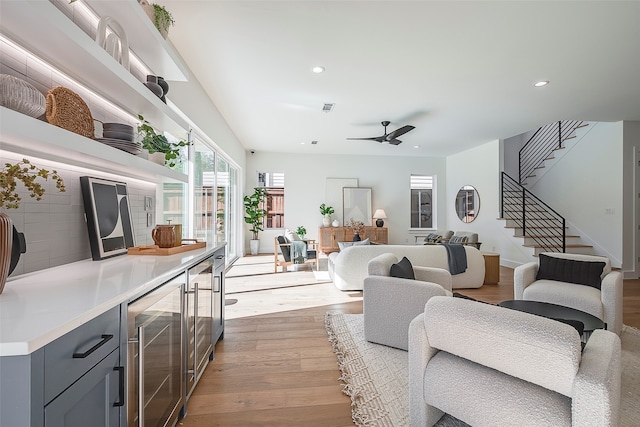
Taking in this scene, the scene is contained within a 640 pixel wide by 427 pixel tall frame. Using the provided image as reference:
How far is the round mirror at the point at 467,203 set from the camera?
7641 mm

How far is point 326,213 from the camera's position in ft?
27.2

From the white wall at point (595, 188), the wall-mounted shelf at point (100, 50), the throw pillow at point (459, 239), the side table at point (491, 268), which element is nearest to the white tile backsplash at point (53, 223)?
the wall-mounted shelf at point (100, 50)

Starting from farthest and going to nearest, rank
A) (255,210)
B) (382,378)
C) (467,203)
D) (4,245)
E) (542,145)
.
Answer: (467,203) < (255,210) < (542,145) < (382,378) < (4,245)

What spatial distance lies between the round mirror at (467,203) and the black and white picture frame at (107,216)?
7631 mm

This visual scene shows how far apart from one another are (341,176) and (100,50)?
24.0 feet

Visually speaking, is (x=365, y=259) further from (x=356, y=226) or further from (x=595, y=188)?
(x=595, y=188)

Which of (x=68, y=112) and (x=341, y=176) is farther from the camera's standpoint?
(x=341, y=176)

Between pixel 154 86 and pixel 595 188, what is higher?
pixel 154 86

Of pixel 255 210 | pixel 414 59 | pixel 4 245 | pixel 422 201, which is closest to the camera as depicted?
pixel 4 245

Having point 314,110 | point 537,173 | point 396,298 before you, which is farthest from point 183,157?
point 537,173

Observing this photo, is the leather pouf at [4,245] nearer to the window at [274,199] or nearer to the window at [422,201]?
the window at [274,199]

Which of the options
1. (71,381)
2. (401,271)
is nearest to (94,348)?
(71,381)

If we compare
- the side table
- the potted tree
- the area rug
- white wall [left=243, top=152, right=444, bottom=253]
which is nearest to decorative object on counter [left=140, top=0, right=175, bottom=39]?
the area rug

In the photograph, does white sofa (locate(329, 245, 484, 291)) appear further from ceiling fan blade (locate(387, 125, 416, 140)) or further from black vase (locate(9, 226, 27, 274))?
black vase (locate(9, 226, 27, 274))
